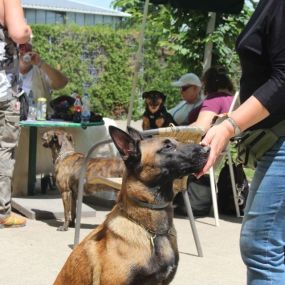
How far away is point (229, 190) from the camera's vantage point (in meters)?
6.86

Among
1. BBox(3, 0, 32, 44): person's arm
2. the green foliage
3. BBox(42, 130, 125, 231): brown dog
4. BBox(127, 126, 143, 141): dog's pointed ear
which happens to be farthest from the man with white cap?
BBox(127, 126, 143, 141): dog's pointed ear

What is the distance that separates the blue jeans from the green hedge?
1432cm

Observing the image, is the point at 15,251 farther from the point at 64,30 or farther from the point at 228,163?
the point at 64,30

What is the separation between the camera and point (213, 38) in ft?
28.2

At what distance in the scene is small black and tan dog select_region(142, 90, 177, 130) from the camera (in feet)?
23.3

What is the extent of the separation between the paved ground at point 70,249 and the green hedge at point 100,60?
11.0 m

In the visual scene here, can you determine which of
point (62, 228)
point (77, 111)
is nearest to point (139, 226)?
point (62, 228)

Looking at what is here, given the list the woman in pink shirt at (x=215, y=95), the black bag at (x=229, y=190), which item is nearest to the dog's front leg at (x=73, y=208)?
the woman in pink shirt at (x=215, y=95)

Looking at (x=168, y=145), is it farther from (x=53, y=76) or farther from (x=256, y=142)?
(x=53, y=76)

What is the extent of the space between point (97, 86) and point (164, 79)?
6.68ft

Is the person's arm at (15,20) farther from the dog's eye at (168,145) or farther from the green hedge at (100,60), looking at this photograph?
the green hedge at (100,60)

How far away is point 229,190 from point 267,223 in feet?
13.7

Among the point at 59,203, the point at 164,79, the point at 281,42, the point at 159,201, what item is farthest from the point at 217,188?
the point at 164,79

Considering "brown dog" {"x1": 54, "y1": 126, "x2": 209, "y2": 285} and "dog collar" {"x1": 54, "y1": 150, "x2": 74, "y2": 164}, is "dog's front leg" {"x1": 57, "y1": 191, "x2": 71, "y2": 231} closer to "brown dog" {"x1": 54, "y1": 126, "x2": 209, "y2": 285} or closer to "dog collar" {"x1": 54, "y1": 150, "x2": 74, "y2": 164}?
"dog collar" {"x1": 54, "y1": 150, "x2": 74, "y2": 164}
